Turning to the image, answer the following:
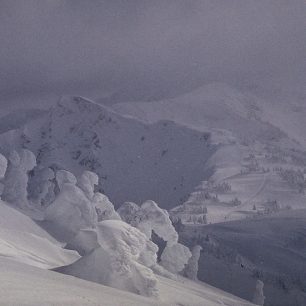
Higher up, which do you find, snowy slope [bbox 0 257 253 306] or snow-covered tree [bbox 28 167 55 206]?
snow-covered tree [bbox 28 167 55 206]

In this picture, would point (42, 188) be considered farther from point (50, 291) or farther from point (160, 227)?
point (50, 291)

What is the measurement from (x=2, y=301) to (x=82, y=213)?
3219 cm

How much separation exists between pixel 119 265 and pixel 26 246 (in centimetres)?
945

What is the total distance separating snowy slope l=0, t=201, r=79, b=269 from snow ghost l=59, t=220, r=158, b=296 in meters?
3.27

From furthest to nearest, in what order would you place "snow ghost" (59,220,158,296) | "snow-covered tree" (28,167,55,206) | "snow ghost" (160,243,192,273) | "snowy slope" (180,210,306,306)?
"snowy slope" (180,210,306,306), "snow-covered tree" (28,167,55,206), "snow ghost" (160,243,192,273), "snow ghost" (59,220,158,296)

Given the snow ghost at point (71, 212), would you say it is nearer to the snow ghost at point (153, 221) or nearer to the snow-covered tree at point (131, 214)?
the snow-covered tree at point (131, 214)

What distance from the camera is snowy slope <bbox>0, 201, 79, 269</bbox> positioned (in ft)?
91.1

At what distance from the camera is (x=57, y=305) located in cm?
1650

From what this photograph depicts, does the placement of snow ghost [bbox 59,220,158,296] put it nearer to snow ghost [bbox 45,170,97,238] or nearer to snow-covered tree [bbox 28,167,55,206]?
snow ghost [bbox 45,170,97,238]

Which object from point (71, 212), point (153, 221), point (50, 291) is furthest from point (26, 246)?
point (153, 221)

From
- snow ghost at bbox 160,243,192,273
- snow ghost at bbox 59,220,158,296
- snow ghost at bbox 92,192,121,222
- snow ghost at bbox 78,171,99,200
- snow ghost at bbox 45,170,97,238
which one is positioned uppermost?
snow ghost at bbox 78,171,99,200

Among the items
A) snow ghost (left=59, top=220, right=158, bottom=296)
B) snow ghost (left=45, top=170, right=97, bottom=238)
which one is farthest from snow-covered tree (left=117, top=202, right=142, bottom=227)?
snow ghost (left=59, top=220, right=158, bottom=296)

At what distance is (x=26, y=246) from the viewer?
32844 mm

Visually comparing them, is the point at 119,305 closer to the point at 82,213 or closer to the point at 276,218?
the point at 82,213
